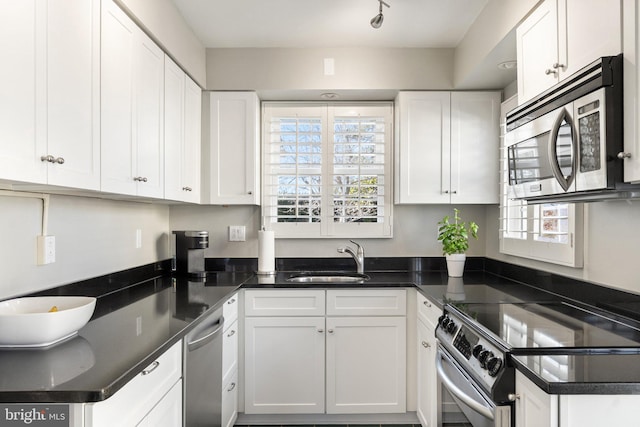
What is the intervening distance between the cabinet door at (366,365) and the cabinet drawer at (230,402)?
560mm

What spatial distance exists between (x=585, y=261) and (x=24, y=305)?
2290 mm

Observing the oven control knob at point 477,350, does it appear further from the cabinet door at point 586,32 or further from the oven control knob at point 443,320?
the cabinet door at point 586,32

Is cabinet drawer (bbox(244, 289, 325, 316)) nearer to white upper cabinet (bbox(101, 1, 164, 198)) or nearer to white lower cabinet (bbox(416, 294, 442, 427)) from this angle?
white lower cabinet (bbox(416, 294, 442, 427))

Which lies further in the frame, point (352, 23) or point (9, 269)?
point (352, 23)

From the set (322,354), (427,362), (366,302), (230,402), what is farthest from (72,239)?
(427,362)

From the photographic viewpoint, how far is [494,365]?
1.36m

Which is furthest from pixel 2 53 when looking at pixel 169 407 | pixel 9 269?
pixel 169 407

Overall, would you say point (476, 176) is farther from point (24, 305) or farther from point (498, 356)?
point (24, 305)

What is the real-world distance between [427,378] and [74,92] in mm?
2152

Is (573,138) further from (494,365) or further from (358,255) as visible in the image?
(358,255)

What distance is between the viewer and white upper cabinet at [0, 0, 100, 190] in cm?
116

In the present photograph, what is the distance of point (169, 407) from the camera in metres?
1.50

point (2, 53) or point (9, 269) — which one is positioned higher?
point (2, 53)

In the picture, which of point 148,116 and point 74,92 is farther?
point 148,116
